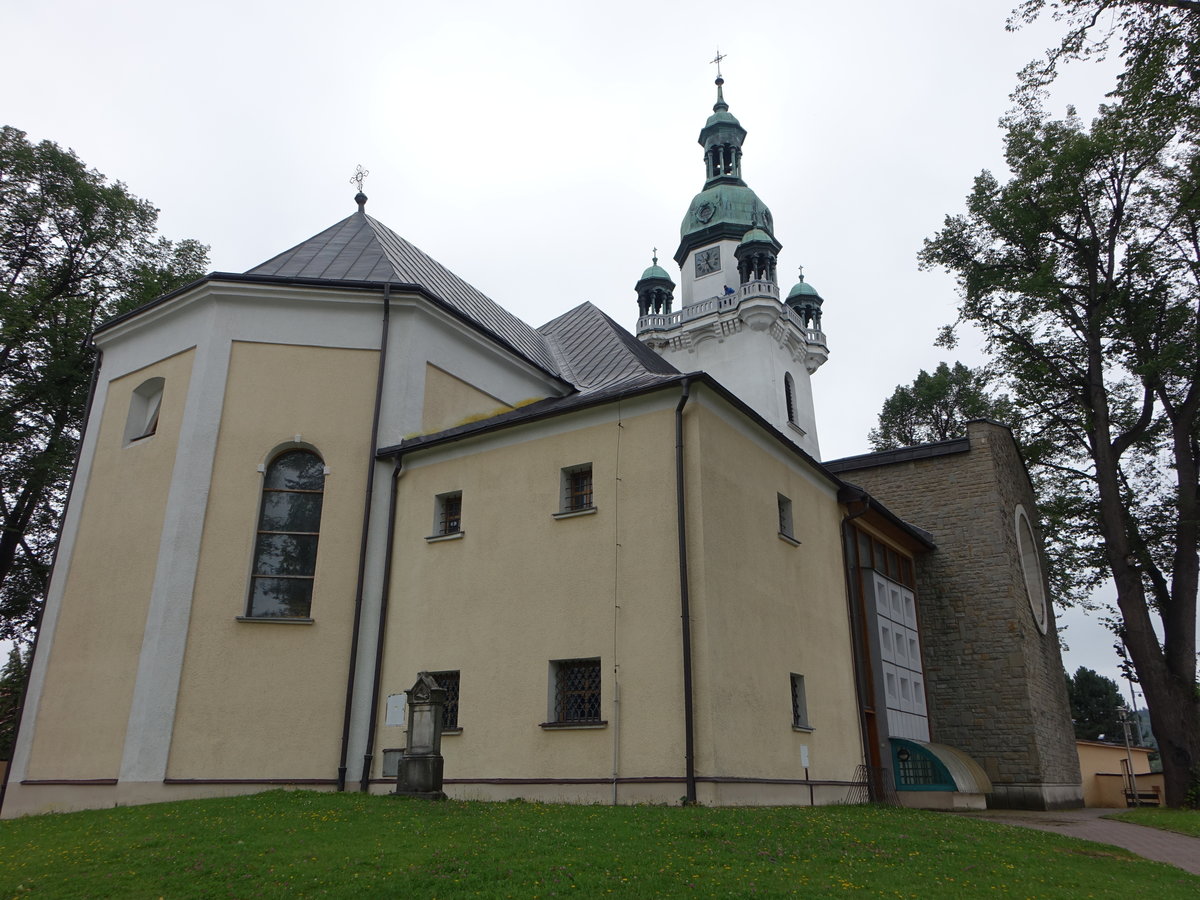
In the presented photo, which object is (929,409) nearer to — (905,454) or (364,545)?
(905,454)

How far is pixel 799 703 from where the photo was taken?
13734 mm

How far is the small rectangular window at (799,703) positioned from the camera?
1359 cm

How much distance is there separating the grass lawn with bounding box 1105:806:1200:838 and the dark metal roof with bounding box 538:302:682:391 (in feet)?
37.6

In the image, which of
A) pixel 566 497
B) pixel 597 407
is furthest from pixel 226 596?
pixel 597 407

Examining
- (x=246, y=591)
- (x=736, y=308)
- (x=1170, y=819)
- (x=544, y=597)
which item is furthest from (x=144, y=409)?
(x=736, y=308)

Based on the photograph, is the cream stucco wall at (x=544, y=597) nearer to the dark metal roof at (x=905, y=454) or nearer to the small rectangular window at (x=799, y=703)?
the small rectangular window at (x=799, y=703)

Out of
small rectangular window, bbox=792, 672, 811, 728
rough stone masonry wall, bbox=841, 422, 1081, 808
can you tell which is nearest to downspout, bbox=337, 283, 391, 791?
small rectangular window, bbox=792, 672, 811, 728

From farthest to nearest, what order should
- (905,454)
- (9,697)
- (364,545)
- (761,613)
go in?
1. (9,697)
2. (905,454)
3. (364,545)
4. (761,613)

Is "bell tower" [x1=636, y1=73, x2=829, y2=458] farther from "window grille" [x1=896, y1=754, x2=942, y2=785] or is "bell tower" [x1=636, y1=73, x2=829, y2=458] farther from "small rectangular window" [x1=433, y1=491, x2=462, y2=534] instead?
"small rectangular window" [x1=433, y1=491, x2=462, y2=534]

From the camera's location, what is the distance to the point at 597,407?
Answer: 13.3 meters

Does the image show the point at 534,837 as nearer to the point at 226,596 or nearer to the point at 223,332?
the point at 226,596

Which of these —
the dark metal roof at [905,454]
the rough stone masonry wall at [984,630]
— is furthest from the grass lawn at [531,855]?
the dark metal roof at [905,454]

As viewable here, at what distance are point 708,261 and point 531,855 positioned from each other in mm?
37149

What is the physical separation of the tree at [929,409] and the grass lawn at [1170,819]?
76.0 feet
